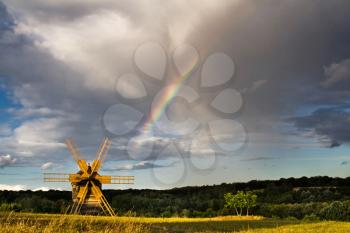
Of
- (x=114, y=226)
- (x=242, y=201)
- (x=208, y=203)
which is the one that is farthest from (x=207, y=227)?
(x=208, y=203)

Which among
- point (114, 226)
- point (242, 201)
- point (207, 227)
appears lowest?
point (207, 227)

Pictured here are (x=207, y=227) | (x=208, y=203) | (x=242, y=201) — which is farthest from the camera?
(x=208, y=203)

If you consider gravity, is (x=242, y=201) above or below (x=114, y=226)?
above

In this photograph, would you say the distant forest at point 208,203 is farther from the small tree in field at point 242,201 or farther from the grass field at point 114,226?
the grass field at point 114,226

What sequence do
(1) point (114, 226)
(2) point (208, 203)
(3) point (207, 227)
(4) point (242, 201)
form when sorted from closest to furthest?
(1) point (114, 226), (3) point (207, 227), (4) point (242, 201), (2) point (208, 203)

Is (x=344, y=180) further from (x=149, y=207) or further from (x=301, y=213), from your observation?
(x=149, y=207)

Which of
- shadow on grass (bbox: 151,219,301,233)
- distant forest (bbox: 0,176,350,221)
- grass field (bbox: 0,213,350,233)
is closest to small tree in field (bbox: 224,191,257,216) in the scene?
distant forest (bbox: 0,176,350,221)

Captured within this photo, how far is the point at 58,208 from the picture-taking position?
179 ft

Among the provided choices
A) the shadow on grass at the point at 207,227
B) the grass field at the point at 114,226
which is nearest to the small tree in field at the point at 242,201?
the shadow on grass at the point at 207,227

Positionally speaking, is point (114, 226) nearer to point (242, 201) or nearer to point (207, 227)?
point (207, 227)

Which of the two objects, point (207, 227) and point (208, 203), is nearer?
point (207, 227)

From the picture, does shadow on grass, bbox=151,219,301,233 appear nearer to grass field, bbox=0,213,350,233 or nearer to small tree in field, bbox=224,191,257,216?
grass field, bbox=0,213,350,233

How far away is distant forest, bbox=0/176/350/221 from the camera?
51053 millimetres

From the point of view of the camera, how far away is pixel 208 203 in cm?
7088
